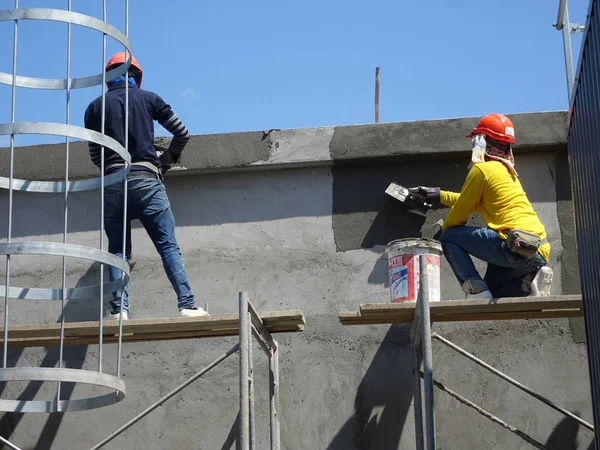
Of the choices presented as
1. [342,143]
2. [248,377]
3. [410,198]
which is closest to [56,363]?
[248,377]

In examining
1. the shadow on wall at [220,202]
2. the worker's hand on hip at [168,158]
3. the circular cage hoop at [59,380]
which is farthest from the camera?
the shadow on wall at [220,202]

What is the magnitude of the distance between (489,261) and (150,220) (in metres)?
2.54

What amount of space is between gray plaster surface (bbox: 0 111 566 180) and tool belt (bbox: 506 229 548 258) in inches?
61.9

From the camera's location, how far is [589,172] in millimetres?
6352

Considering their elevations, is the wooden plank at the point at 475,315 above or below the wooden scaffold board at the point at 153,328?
above

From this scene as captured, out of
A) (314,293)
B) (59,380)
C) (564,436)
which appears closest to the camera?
(59,380)

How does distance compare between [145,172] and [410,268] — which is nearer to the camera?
[410,268]

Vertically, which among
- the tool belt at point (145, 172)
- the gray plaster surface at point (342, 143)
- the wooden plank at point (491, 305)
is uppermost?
the gray plaster surface at point (342, 143)

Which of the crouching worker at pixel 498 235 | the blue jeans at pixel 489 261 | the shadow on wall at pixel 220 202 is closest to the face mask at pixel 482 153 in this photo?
the crouching worker at pixel 498 235

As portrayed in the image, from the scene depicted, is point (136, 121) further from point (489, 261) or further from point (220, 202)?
point (489, 261)

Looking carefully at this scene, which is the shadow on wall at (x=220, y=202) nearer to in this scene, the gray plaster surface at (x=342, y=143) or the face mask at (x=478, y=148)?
the gray plaster surface at (x=342, y=143)

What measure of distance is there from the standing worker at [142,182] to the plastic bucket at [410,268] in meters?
1.46

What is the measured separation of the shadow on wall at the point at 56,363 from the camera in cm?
873

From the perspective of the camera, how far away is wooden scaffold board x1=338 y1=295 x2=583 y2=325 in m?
7.27
